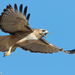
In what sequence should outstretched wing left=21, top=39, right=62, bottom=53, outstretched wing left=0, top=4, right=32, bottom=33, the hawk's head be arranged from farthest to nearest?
1. outstretched wing left=21, top=39, right=62, bottom=53
2. the hawk's head
3. outstretched wing left=0, top=4, right=32, bottom=33

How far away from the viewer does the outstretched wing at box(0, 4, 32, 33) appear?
505 inches

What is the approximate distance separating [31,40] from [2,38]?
1394mm

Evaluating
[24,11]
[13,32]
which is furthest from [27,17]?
[13,32]

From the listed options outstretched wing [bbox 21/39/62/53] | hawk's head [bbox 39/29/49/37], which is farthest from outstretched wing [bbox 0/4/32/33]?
outstretched wing [bbox 21/39/62/53]

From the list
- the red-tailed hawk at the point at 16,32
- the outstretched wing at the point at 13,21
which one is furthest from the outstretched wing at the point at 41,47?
the outstretched wing at the point at 13,21

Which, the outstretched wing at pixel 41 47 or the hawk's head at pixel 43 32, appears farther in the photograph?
the outstretched wing at pixel 41 47

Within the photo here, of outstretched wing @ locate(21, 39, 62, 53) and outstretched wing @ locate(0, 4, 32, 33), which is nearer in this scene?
outstretched wing @ locate(0, 4, 32, 33)

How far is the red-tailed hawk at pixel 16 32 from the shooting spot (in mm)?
12918

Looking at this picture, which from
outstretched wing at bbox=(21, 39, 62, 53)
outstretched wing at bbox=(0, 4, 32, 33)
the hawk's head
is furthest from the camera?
outstretched wing at bbox=(21, 39, 62, 53)

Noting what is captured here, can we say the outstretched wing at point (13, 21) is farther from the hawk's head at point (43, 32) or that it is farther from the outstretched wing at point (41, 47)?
the outstretched wing at point (41, 47)

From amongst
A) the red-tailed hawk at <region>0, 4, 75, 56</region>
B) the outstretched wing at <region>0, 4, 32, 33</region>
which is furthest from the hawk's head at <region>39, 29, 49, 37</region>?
the outstretched wing at <region>0, 4, 32, 33</region>

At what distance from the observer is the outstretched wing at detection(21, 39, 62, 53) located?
15464 millimetres

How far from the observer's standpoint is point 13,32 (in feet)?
45.8

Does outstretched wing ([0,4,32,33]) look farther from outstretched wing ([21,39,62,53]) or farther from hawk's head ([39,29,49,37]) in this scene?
outstretched wing ([21,39,62,53])
